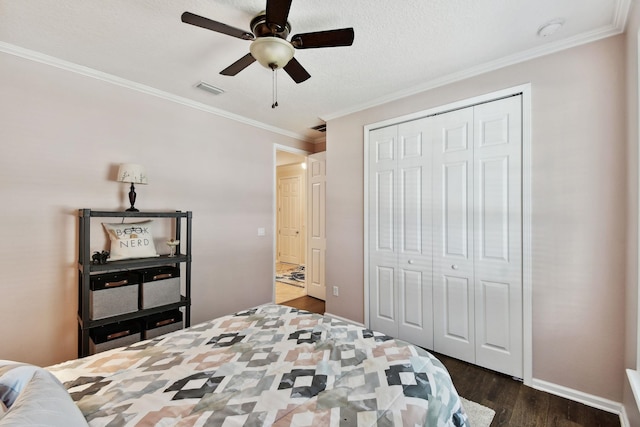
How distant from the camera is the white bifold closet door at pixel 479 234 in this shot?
91.6 inches

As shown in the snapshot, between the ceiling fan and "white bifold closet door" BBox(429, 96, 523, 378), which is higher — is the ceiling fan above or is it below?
above

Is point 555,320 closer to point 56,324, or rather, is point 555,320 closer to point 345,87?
point 345,87

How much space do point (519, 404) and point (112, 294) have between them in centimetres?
320

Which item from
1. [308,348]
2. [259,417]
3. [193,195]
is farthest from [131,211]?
[259,417]

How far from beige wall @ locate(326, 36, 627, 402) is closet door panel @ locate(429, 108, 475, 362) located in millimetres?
459

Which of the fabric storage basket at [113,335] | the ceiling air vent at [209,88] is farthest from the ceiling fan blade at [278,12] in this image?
the fabric storage basket at [113,335]

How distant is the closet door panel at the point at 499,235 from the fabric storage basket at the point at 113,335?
297cm

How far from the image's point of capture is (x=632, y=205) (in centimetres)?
174

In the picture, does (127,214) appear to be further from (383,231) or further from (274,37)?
(383,231)

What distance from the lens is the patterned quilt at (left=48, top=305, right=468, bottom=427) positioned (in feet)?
3.41

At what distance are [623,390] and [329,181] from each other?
3071mm

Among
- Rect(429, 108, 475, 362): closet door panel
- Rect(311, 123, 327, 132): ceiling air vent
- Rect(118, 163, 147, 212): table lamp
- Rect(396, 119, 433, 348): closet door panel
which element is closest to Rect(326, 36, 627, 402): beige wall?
Rect(429, 108, 475, 362): closet door panel

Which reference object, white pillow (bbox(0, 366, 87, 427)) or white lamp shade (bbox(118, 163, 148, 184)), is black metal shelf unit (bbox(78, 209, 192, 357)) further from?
white pillow (bbox(0, 366, 87, 427))

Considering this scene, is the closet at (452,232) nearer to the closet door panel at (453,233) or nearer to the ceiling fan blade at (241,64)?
the closet door panel at (453,233)
